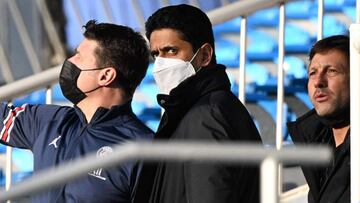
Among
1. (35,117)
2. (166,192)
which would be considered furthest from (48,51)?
(166,192)

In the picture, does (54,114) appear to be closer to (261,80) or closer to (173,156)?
(173,156)

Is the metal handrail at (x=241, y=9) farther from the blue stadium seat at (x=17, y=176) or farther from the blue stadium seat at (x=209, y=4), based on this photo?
the blue stadium seat at (x=209, y=4)

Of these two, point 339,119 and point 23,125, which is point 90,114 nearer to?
point 23,125

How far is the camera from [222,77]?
3963 mm

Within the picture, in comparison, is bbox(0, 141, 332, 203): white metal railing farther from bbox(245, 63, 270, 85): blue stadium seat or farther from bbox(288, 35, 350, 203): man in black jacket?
bbox(245, 63, 270, 85): blue stadium seat

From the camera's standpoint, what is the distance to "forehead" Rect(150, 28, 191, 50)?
403cm

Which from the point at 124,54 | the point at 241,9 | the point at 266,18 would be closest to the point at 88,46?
the point at 124,54

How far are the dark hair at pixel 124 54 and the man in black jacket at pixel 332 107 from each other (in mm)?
601

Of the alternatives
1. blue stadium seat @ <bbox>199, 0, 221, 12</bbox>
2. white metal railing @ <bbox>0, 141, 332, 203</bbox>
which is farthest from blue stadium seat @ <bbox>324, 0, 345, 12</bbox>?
white metal railing @ <bbox>0, 141, 332, 203</bbox>

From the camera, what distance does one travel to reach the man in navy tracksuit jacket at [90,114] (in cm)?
424

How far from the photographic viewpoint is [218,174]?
12.2 feet

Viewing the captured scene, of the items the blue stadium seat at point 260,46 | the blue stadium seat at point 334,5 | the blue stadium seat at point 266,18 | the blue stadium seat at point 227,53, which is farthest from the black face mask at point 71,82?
the blue stadium seat at point 266,18

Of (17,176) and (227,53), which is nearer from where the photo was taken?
(17,176)

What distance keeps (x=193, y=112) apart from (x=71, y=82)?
69 cm
